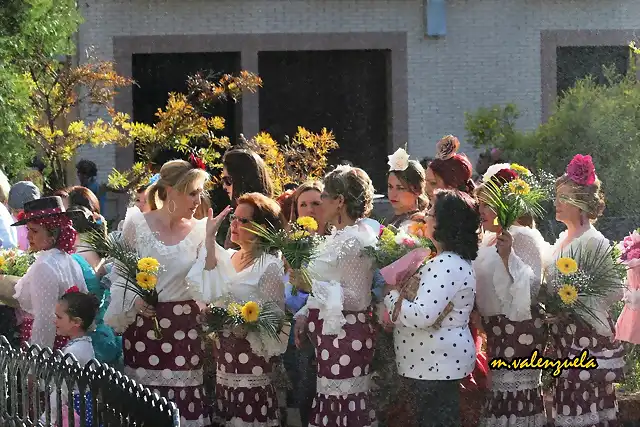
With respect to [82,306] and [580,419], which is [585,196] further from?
[82,306]

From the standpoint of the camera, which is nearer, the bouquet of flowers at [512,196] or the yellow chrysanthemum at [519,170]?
the bouquet of flowers at [512,196]

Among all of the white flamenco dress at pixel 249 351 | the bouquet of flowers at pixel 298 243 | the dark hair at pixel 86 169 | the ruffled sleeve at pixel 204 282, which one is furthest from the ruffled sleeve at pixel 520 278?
the dark hair at pixel 86 169

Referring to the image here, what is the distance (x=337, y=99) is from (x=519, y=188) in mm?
10995

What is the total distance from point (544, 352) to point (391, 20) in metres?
A: 10.5

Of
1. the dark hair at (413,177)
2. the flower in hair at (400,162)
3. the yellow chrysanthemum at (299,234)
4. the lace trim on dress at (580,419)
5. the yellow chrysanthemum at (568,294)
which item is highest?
the flower in hair at (400,162)

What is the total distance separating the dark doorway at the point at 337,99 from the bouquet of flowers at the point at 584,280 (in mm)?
10397

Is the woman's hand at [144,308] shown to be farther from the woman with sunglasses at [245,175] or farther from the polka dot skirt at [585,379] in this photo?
the polka dot skirt at [585,379]

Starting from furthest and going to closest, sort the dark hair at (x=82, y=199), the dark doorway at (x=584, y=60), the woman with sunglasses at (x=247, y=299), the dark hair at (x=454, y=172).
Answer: the dark doorway at (x=584, y=60) → the dark hair at (x=82, y=199) → the dark hair at (x=454, y=172) → the woman with sunglasses at (x=247, y=299)

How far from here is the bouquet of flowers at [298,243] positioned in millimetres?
6625

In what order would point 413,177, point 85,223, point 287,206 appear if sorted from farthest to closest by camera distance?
point 287,206, point 85,223, point 413,177

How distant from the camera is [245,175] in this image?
765 centimetres

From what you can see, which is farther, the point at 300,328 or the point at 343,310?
the point at 300,328

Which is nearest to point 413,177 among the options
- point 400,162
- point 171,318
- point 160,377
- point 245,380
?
point 400,162

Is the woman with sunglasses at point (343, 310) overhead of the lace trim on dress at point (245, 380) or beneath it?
overhead
